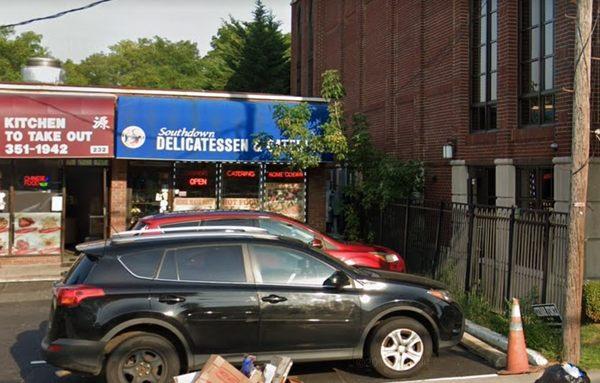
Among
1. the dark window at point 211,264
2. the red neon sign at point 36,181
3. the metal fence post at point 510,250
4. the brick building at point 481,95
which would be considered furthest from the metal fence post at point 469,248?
the red neon sign at point 36,181

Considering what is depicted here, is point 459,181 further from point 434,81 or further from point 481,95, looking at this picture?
point 434,81

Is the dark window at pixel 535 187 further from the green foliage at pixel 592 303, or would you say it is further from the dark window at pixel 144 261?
the dark window at pixel 144 261

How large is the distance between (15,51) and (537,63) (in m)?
60.1

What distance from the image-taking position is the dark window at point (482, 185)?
13.4m

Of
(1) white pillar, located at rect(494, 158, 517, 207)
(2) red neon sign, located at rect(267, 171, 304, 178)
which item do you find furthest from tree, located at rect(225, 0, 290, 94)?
(1) white pillar, located at rect(494, 158, 517, 207)

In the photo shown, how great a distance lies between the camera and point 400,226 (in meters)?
13.9

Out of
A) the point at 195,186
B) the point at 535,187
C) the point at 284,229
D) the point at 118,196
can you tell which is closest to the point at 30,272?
the point at 118,196

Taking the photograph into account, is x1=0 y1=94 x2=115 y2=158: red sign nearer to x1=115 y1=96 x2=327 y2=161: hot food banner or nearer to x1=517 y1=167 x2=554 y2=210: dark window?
x1=115 y1=96 x2=327 y2=161: hot food banner

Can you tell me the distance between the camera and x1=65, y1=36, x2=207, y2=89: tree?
65625 mm

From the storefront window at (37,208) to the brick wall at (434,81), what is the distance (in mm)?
9389

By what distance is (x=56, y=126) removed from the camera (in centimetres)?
1401

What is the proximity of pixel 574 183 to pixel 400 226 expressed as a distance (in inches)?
281

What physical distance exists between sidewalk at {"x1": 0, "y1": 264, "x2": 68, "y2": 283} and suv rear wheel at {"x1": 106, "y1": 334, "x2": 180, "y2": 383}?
27.0 feet

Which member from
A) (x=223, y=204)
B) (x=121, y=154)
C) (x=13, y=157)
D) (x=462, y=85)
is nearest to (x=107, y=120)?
(x=121, y=154)
